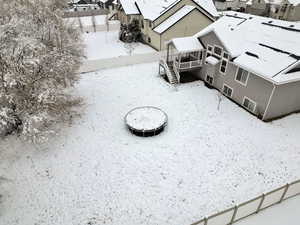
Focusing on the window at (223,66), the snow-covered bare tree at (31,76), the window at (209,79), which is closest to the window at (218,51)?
the window at (223,66)

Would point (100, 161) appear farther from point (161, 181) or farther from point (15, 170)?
point (15, 170)

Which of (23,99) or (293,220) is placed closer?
(293,220)

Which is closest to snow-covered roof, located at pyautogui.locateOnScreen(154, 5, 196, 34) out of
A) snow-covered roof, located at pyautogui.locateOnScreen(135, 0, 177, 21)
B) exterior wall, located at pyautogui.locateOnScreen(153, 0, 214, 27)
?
exterior wall, located at pyautogui.locateOnScreen(153, 0, 214, 27)

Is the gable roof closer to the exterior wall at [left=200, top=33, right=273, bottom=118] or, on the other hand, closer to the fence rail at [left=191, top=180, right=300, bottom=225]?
the exterior wall at [left=200, top=33, right=273, bottom=118]

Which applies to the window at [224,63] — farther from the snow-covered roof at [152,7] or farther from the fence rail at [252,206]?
the snow-covered roof at [152,7]

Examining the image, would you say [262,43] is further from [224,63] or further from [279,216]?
[279,216]

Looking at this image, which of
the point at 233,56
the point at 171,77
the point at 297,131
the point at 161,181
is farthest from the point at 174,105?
the point at 297,131
